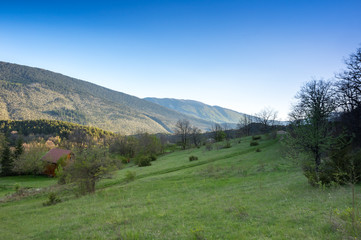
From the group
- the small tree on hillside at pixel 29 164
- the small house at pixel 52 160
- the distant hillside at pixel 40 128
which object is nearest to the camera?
the small tree on hillside at pixel 29 164

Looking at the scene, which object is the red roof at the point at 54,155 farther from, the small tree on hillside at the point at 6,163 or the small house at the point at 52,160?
the small tree on hillside at the point at 6,163

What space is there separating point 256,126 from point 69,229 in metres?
91.3

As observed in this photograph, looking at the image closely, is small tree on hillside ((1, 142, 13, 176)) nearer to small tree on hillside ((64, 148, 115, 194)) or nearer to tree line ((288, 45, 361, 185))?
small tree on hillside ((64, 148, 115, 194))

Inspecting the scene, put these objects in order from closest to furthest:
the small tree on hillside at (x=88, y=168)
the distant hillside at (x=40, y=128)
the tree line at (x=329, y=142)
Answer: the tree line at (x=329, y=142), the small tree on hillside at (x=88, y=168), the distant hillside at (x=40, y=128)

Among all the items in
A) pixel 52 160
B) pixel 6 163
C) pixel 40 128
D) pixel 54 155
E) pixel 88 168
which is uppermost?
pixel 40 128

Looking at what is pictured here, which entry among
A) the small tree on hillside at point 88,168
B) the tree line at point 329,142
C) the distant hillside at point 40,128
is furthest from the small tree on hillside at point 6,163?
the tree line at point 329,142

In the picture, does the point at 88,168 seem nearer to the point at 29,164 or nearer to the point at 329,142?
the point at 329,142

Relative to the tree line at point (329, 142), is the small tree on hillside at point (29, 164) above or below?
below

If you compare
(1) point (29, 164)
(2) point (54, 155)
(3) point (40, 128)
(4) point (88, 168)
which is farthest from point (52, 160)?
(3) point (40, 128)

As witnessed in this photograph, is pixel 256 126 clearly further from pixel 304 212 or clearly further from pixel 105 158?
pixel 304 212

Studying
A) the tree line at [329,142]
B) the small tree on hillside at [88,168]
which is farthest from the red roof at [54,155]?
the tree line at [329,142]

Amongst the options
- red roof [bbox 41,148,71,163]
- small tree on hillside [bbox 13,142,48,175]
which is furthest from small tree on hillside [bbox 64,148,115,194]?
small tree on hillside [bbox 13,142,48,175]

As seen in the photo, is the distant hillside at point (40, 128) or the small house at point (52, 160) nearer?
the small house at point (52, 160)

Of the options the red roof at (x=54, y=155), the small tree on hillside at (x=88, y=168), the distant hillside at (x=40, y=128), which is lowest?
the red roof at (x=54, y=155)
